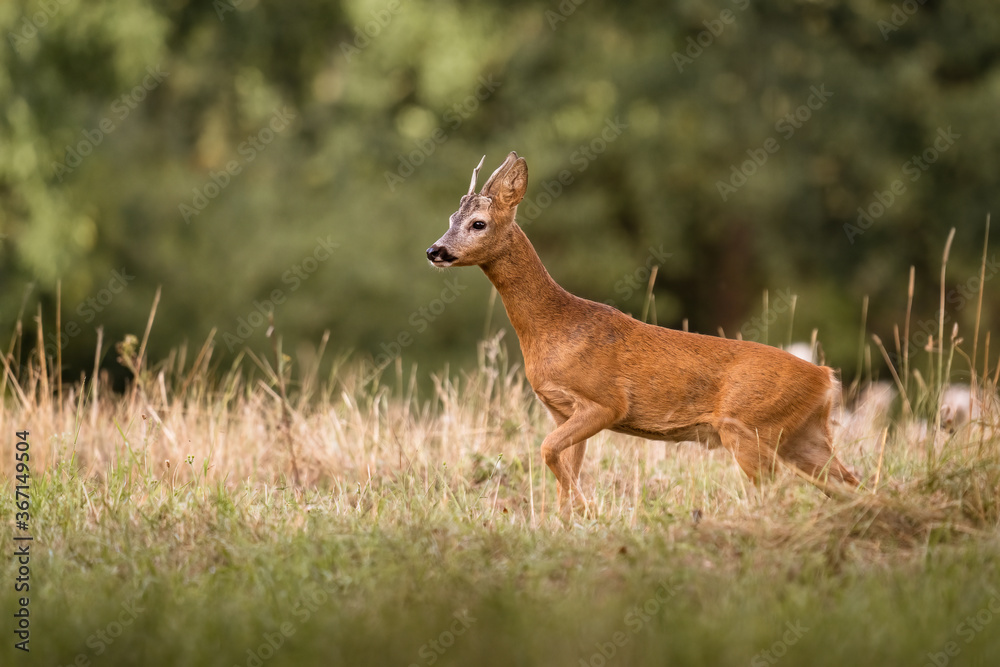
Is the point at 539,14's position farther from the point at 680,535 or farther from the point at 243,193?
the point at 680,535

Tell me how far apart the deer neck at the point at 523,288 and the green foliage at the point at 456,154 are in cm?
1141

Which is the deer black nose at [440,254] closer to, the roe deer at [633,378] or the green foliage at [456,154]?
the roe deer at [633,378]

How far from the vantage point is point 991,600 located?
160 inches

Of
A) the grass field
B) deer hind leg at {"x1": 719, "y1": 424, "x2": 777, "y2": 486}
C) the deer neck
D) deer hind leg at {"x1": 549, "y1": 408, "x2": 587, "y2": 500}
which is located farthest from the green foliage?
deer hind leg at {"x1": 719, "y1": 424, "x2": 777, "y2": 486}

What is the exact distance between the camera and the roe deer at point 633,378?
5734 mm

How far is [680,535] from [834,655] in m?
1.17

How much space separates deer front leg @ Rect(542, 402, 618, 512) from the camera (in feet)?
18.6

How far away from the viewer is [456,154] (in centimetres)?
2264

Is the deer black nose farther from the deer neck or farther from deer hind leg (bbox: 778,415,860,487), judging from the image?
deer hind leg (bbox: 778,415,860,487)

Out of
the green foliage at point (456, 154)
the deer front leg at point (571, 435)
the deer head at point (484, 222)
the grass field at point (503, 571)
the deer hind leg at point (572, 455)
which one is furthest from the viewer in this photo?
the green foliage at point (456, 154)

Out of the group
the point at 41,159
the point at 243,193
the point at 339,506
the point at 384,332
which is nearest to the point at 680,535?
the point at 339,506

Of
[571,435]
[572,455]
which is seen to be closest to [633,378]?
[571,435]

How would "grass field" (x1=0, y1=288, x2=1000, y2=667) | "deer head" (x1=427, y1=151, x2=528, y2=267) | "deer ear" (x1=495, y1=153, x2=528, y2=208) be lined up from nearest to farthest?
"grass field" (x1=0, y1=288, x2=1000, y2=667), "deer head" (x1=427, y1=151, x2=528, y2=267), "deer ear" (x1=495, y1=153, x2=528, y2=208)

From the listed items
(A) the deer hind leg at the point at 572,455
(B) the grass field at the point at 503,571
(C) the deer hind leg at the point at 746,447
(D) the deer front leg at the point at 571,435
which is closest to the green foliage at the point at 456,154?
(B) the grass field at the point at 503,571
